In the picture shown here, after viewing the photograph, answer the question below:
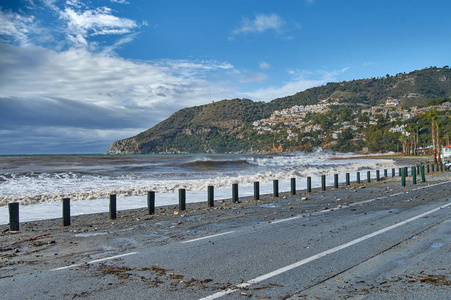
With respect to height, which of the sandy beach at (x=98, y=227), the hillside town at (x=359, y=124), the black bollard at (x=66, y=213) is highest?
the hillside town at (x=359, y=124)

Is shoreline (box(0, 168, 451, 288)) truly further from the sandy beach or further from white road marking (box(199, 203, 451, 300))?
white road marking (box(199, 203, 451, 300))

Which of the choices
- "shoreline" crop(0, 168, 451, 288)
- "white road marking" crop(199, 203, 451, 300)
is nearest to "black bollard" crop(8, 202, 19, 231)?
"shoreline" crop(0, 168, 451, 288)

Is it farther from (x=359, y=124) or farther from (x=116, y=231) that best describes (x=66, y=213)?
(x=359, y=124)

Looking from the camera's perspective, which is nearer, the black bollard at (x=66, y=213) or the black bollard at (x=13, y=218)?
the black bollard at (x=13, y=218)

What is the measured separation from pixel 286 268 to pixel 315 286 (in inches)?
33.0

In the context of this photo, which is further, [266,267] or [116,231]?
[116,231]

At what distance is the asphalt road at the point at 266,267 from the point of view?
15.6 ft

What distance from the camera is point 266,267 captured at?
577 centimetres

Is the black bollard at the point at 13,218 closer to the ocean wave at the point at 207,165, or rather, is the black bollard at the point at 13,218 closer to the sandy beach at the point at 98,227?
the sandy beach at the point at 98,227

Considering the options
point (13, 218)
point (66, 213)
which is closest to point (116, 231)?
point (66, 213)

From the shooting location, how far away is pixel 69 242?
8.27 m

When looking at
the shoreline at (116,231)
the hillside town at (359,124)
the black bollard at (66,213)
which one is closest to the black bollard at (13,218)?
the shoreline at (116,231)

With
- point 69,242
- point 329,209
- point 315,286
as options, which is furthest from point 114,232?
point 329,209

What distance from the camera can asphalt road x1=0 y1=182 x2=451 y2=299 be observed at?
4.75 meters
